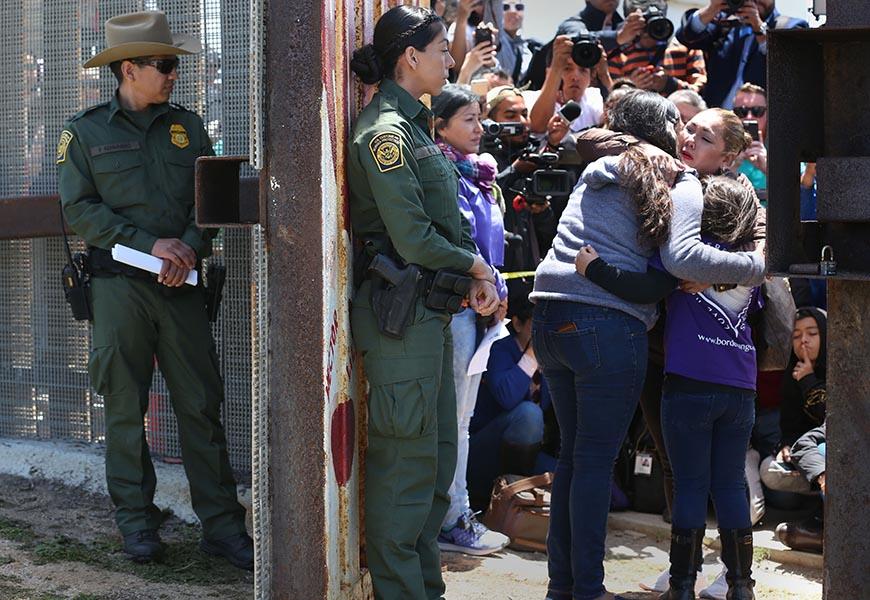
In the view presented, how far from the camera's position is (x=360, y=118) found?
394cm

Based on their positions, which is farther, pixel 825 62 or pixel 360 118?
pixel 360 118

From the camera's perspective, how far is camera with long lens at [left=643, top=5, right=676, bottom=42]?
7.39 m

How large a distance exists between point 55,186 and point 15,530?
1.56m

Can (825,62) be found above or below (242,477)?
above

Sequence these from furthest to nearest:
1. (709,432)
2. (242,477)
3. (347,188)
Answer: (242,477), (709,432), (347,188)

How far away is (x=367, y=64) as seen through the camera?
4016 millimetres

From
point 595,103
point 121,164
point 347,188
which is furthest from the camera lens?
point 595,103

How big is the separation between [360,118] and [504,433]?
7.28ft

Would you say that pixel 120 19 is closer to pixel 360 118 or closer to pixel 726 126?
pixel 360 118

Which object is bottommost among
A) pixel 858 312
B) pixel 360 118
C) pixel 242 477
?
pixel 242 477

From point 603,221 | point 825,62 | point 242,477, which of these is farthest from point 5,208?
point 825,62

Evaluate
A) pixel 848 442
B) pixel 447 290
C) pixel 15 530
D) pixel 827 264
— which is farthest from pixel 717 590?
pixel 15 530

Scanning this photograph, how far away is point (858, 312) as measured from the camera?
3215 mm

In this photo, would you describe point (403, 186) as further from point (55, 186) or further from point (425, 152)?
point (55, 186)
